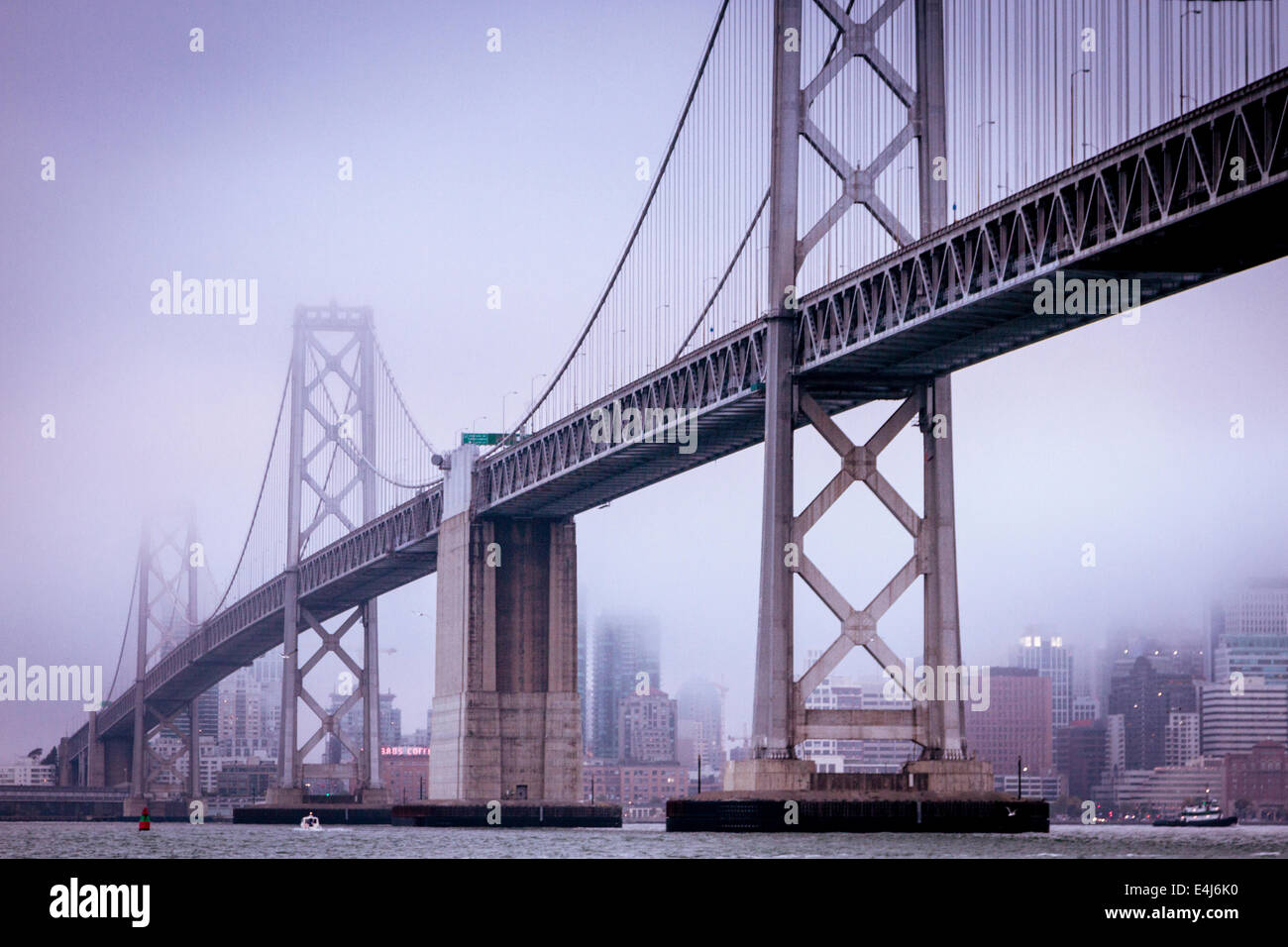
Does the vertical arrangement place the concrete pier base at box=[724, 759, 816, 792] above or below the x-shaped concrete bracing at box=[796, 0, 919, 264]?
below

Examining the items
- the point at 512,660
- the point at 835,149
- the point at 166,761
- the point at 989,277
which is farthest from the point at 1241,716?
the point at 989,277

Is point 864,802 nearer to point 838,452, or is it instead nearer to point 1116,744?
point 838,452

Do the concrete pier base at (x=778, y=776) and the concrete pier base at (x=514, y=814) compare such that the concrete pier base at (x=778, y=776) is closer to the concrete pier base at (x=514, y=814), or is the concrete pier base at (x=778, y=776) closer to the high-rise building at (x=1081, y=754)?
the concrete pier base at (x=514, y=814)

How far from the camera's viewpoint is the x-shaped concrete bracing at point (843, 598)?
46.6 m

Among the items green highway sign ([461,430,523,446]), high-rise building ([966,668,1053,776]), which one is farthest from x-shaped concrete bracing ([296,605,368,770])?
high-rise building ([966,668,1053,776])

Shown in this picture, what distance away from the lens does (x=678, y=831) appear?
47250 mm

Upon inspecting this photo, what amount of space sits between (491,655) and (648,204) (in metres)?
18.7

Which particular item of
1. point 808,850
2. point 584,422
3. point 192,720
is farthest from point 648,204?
point 192,720

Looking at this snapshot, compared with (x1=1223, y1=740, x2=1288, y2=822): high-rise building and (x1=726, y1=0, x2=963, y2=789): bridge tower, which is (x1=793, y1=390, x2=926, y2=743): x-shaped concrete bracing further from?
(x1=1223, y1=740, x2=1288, y2=822): high-rise building

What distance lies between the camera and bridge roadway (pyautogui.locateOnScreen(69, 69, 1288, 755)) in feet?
112

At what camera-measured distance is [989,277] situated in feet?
134

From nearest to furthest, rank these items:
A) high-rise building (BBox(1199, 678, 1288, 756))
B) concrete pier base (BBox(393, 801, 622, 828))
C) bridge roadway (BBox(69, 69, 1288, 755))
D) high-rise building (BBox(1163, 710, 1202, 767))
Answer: bridge roadway (BBox(69, 69, 1288, 755)) → concrete pier base (BBox(393, 801, 622, 828)) → high-rise building (BBox(1163, 710, 1202, 767)) → high-rise building (BBox(1199, 678, 1288, 756))

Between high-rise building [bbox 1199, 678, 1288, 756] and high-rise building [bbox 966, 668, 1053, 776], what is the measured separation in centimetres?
1473

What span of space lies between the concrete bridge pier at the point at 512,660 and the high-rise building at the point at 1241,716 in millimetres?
109390
